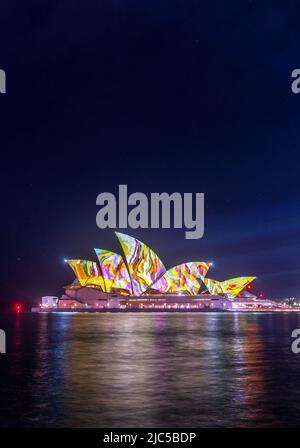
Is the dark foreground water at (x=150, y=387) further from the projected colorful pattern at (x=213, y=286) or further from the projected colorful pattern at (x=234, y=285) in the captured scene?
the projected colorful pattern at (x=234, y=285)

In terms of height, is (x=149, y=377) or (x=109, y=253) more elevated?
(x=109, y=253)

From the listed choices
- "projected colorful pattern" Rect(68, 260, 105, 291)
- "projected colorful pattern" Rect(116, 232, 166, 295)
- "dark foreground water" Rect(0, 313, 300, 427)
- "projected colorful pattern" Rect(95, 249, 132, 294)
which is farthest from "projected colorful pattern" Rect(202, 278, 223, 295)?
"dark foreground water" Rect(0, 313, 300, 427)

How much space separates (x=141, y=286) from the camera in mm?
116062

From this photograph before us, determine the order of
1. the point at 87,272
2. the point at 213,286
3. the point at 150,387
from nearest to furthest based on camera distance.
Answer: the point at 150,387
the point at 87,272
the point at 213,286

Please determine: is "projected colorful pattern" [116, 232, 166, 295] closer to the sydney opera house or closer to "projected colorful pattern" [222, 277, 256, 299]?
the sydney opera house

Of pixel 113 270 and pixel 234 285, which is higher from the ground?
pixel 113 270

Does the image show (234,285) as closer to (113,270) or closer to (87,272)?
(113,270)

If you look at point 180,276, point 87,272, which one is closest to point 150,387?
point 87,272

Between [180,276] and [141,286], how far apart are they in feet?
33.1

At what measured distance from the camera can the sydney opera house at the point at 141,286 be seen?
348ft

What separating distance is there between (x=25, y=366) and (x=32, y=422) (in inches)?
408
